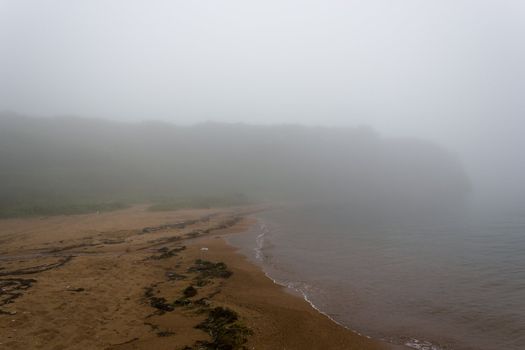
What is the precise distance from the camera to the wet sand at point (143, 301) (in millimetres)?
11359

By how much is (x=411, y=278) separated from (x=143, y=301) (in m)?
15.0

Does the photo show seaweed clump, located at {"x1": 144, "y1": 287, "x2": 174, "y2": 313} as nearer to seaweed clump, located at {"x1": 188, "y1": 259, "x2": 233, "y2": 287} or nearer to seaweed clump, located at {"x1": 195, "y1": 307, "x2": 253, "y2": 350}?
seaweed clump, located at {"x1": 195, "y1": 307, "x2": 253, "y2": 350}

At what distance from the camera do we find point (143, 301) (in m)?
14.8

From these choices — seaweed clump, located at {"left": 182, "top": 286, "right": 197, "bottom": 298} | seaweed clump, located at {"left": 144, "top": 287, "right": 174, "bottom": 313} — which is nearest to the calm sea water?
seaweed clump, located at {"left": 182, "top": 286, "right": 197, "bottom": 298}

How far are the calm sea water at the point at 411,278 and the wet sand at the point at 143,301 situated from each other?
1.79 meters

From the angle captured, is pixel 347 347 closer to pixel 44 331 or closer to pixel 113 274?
pixel 44 331

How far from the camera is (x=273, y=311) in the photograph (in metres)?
14.1

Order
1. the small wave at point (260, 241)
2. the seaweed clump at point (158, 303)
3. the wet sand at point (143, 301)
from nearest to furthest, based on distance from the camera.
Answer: the wet sand at point (143, 301) < the seaweed clump at point (158, 303) < the small wave at point (260, 241)

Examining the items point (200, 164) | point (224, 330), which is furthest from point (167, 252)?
point (200, 164)

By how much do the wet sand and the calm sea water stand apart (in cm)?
179

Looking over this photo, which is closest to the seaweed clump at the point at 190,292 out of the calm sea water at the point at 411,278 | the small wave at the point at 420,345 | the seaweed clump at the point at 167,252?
the calm sea water at the point at 411,278

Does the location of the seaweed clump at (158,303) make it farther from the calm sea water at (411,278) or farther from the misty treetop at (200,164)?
the misty treetop at (200,164)

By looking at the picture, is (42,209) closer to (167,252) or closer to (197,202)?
(197,202)

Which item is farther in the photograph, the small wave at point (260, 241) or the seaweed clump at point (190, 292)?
the small wave at point (260, 241)
